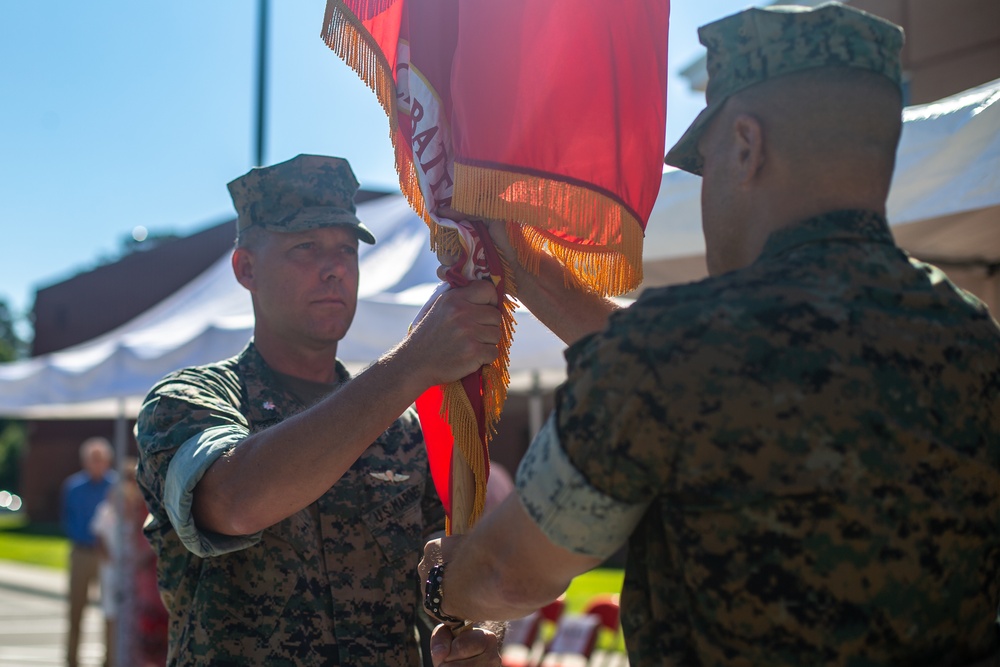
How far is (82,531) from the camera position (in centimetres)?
1024

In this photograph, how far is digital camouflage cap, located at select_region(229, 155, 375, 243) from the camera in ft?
9.10

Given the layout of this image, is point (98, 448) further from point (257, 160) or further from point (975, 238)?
point (975, 238)

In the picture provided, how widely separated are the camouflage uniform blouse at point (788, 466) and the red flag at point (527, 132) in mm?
799

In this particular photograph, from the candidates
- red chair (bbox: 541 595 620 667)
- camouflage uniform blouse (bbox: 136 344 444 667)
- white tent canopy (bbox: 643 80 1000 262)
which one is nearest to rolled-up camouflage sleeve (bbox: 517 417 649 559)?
camouflage uniform blouse (bbox: 136 344 444 667)

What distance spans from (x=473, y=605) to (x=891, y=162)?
100cm

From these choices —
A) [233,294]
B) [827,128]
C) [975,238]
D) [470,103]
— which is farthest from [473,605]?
[233,294]

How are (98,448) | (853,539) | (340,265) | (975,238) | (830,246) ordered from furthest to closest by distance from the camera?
(98,448) < (975,238) < (340,265) < (830,246) < (853,539)

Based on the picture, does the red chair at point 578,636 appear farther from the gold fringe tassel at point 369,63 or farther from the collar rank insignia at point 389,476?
the gold fringe tassel at point 369,63

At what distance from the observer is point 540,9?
2242 millimetres

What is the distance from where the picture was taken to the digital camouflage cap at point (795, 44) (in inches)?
59.3

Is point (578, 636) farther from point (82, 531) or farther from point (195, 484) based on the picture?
point (82, 531)

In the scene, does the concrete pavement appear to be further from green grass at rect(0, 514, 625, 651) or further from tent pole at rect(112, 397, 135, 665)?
tent pole at rect(112, 397, 135, 665)

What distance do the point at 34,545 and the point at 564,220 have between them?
3129 cm

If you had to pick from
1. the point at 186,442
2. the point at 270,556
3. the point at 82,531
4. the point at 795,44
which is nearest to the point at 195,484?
the point at 186,442
